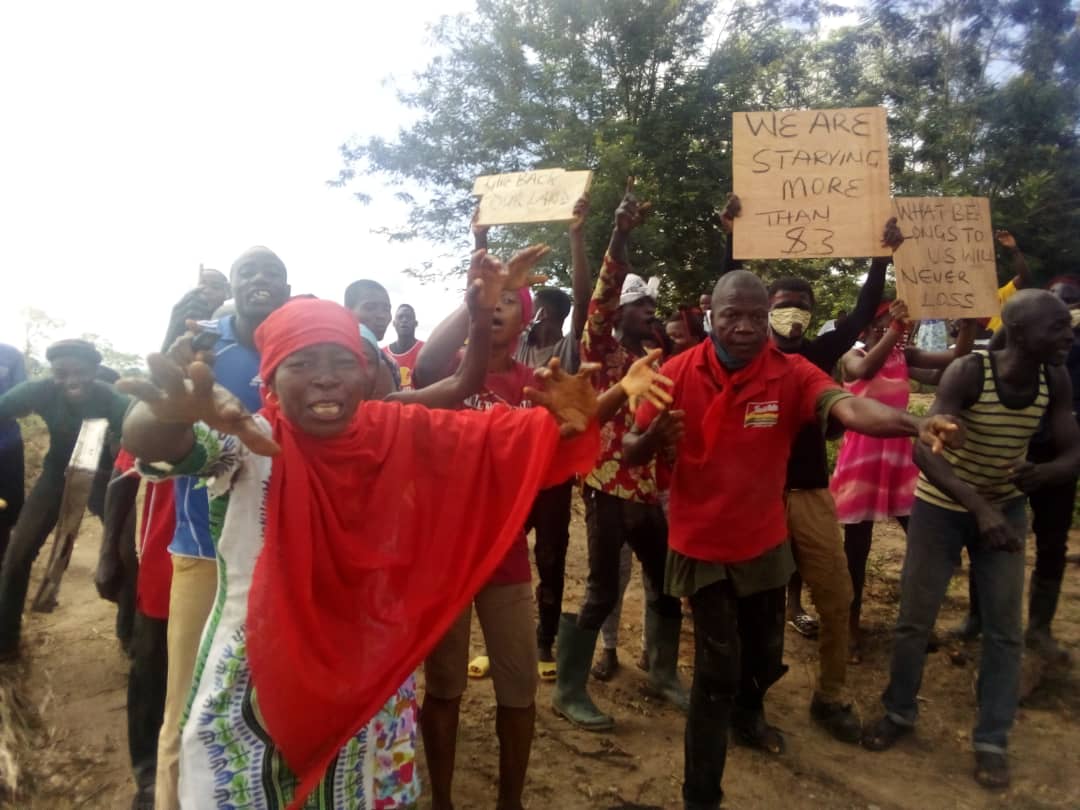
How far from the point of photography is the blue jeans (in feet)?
11.3

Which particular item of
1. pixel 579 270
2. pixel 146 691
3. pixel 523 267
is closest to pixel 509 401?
pixel 523 267

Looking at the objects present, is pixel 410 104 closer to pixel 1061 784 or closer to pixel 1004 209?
pixel 1004 209

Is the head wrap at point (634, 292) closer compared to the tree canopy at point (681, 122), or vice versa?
the head wrap at point (634, 292)

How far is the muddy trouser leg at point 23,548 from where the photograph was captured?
4629 mm

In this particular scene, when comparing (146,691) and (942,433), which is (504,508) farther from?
(146,691)

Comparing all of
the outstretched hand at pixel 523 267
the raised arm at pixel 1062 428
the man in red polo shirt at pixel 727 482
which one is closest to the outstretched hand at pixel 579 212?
the outstretched hand at pixel 523 267

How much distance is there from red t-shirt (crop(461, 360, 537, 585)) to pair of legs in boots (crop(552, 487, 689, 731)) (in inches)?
32.2

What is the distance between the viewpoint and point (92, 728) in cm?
394

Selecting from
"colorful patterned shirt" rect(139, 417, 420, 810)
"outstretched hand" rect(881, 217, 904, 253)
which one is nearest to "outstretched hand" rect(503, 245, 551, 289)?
"colorful patterned shirt" rect(139, 417, 420, 810)

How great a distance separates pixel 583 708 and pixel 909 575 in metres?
1.74

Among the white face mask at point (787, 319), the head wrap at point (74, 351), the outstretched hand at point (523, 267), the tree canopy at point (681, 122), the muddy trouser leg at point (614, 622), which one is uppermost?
the tree canopy at point (681, 122)

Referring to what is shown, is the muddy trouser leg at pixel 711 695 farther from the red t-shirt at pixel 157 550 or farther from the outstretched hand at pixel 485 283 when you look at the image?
the red t-shirt at pixel 157 550

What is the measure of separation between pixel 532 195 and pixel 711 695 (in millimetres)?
2354

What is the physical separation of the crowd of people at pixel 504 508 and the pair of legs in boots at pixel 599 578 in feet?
0.05
